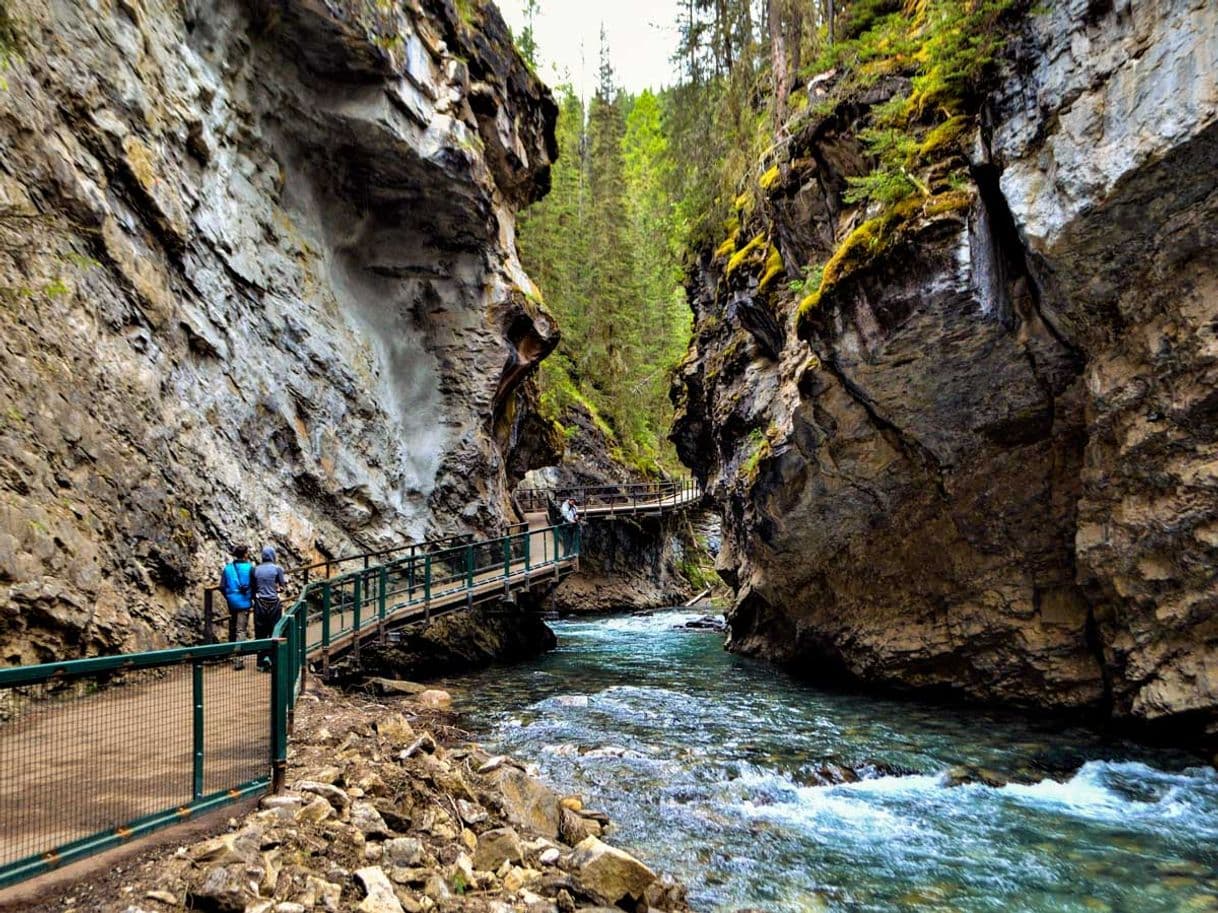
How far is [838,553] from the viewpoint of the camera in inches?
568

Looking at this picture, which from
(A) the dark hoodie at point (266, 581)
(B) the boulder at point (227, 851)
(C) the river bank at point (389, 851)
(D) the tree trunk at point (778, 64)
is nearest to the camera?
(C) the river bank at point (389, 851)

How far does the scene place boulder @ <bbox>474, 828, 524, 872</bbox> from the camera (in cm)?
523

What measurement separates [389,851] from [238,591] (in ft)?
20.1

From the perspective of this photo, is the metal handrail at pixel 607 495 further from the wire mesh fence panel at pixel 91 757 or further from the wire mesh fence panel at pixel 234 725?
the wire mesh fence panel at pixel 91 757

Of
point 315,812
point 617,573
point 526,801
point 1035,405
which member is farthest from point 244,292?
point 617,573

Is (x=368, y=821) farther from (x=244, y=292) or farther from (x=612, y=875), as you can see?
(x=244, y=292)

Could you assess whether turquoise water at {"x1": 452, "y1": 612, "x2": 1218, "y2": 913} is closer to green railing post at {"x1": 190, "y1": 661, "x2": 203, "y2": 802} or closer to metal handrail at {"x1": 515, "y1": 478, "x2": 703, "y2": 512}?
green railing post at {"x1": 190, "y1": 661, "x2": 203, "y2": 802}

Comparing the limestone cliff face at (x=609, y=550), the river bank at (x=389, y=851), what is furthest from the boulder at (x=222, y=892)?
the limestone cliff face at (x=609, y=550)

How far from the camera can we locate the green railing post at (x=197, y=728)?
440cm

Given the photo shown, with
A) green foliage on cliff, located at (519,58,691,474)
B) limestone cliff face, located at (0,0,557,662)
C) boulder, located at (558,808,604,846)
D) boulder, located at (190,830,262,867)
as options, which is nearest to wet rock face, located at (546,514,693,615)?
green foliage on cliff, located at (519,58,691,474)

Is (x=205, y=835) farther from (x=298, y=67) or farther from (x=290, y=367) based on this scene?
(x=298, y=67)

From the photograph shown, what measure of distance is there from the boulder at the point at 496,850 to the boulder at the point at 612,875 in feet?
1.69

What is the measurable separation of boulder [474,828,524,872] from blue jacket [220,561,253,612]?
5.78m

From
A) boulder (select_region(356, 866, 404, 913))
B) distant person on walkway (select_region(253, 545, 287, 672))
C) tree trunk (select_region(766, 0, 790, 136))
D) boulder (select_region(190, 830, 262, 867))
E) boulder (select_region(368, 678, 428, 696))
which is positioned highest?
tree trunk (select_region(766, 0, 790, 136))
